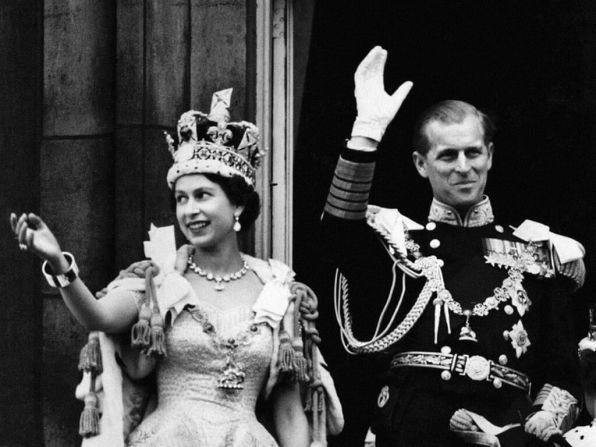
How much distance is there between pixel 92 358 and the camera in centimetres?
661

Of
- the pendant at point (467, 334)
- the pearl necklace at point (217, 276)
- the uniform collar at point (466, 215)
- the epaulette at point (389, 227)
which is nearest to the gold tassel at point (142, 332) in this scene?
the pearl necklace at point (217, 276)

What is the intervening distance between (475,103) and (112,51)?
1.84m

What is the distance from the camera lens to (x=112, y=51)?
785cm

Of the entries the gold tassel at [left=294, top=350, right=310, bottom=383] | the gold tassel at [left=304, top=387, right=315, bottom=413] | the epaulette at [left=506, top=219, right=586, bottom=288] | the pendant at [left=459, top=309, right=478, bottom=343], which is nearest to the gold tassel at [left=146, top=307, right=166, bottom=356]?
the gold tassel at [left=294, top=350, right=310, bottom=383]

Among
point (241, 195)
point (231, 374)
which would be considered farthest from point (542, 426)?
point (241, 195)

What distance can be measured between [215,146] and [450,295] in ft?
3.22

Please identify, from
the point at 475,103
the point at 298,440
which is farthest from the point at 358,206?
the point at 475,103

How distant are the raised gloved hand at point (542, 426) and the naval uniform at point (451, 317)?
0.04m

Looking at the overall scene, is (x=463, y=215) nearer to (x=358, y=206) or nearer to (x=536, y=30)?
(x=358, y=206)

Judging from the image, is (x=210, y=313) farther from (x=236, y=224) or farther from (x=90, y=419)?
(x=90, y=419)

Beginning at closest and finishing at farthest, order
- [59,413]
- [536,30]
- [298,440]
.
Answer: [298,440] < [59,413] < [536,30]

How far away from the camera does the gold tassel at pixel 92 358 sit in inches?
260

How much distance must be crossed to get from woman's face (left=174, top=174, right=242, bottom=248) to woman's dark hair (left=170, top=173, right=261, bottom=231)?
0.02 metres

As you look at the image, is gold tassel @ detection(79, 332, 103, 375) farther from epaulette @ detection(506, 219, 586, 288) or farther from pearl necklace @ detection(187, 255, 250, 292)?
epaulette @ detection(506, 219, 586, 288)
